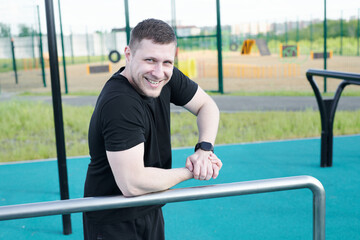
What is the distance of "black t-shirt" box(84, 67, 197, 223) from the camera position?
4.79 ft

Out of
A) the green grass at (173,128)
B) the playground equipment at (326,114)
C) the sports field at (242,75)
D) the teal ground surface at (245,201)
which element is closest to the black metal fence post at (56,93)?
the teal ground surface at (245,201)

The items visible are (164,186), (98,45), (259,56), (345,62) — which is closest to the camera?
(164,186)

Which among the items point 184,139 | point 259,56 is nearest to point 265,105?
point 184,139

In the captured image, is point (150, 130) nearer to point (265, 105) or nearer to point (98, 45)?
point (265, 105)

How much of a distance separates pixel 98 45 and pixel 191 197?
1109 centimetres

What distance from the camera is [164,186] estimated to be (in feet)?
4.78

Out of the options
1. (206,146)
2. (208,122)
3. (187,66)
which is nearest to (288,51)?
(187,66)

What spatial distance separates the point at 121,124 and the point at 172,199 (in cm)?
32

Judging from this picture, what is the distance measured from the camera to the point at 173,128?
738 cm

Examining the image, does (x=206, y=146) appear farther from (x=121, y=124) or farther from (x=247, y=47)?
(x=247, y=47)

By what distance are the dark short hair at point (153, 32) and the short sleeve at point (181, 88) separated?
393 millimetres

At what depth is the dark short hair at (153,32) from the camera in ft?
5.05

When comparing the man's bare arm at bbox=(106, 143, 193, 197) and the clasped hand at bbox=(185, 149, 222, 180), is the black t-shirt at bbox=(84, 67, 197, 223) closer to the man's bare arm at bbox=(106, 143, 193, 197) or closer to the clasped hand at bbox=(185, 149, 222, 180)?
the man's bare arm at bbox=(106, 143, 193, 197)

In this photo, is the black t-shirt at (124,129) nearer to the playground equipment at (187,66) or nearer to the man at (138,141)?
the man at (138,141)
